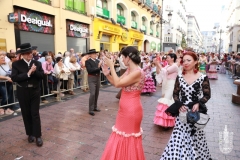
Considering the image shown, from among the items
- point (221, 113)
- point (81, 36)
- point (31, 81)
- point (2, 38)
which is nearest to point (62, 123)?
point (31, 81)

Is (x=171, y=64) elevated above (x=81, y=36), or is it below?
below

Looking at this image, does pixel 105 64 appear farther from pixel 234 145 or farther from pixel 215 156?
pixel 234 145

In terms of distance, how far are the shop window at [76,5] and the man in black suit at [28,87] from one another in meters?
11.3

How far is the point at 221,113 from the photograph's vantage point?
622 cm

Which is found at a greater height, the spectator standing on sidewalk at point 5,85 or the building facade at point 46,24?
the building facade at point 46,24

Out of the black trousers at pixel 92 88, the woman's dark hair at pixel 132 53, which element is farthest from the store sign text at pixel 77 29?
the woman's dark hair at pixel 132 53

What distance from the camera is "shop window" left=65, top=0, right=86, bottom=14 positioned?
1415cm

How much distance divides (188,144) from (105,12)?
17434 mm

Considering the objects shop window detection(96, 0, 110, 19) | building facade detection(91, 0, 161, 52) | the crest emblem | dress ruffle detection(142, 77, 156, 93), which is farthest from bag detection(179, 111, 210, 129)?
shop window detection(96, 0, 110, 19)

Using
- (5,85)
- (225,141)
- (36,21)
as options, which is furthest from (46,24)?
(225,141)

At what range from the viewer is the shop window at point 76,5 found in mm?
14148

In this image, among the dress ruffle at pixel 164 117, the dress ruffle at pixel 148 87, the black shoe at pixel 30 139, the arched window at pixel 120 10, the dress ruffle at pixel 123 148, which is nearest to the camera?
the dress ruffle at pixel 123 148

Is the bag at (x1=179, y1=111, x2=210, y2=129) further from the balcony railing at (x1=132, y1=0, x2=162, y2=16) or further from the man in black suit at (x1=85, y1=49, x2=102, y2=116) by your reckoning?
the balcony railing at (x1=132, y1=0, x2=162, y2=16)

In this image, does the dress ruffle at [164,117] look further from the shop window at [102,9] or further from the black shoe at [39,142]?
the shop window at [102,9]
